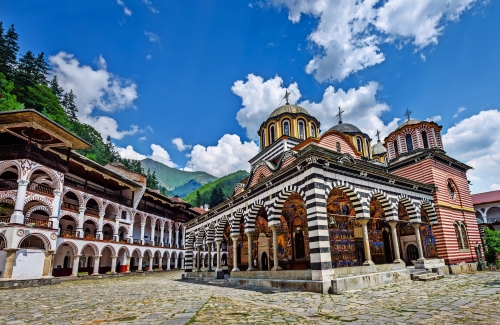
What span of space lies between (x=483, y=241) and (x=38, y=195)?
2852 centimetres

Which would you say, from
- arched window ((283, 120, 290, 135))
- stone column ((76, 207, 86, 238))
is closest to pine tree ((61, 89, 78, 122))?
stone column ((76, 207, 86, 238))

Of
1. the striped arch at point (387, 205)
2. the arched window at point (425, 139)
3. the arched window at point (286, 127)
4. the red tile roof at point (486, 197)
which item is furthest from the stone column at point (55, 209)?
the red tile roof at point (486, 197)

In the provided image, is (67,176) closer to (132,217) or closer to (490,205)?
(132,217)

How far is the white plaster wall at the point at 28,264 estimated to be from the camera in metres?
17.5

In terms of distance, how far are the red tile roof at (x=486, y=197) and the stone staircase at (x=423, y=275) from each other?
24.2 m

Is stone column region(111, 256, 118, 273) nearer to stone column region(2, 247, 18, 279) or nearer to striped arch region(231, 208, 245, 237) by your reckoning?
stone column region(2, 247, 18, 279)

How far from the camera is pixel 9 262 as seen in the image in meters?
17.1

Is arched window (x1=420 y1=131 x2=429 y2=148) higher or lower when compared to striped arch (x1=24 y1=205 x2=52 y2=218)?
higher

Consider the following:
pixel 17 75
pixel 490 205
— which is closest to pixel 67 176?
pixel 17 75

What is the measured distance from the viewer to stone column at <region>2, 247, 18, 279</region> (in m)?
16.9

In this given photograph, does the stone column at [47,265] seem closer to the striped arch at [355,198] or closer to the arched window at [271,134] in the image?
the arched window at [271,134]

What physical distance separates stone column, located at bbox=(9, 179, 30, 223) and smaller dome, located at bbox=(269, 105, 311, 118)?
54.5 feet

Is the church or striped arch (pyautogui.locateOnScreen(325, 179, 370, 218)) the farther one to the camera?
striped arch (pyautogui.locateOnScreen(325, 179, 370, 218))

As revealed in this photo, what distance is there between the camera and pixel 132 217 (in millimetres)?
31266
